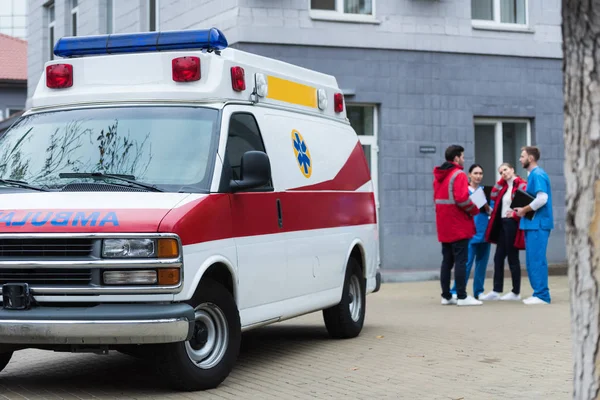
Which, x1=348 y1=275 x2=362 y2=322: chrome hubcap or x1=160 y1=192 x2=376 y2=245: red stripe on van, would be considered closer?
x1=160 y1=192 x2=376 y2=245: red stripe on van

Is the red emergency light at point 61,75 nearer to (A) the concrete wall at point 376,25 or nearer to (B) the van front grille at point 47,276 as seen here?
(B) the van front grille at point 47,276

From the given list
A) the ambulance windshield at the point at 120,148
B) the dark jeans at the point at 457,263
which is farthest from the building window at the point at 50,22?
the ambulance windshield at the point at 120,148

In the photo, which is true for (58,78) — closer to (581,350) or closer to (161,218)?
(161,218)

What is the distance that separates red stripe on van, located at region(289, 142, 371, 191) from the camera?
383 inches

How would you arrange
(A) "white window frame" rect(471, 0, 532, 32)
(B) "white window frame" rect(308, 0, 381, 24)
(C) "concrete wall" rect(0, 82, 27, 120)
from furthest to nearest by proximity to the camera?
(C) "concrete wall" rect(0, 82, 27, 120), (A) "white window frame" rect(471, 0, 532, 32), (B) "white window frame" rect(308, 0, 381, 24)

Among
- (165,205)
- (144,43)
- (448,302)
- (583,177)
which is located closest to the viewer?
(583,177)

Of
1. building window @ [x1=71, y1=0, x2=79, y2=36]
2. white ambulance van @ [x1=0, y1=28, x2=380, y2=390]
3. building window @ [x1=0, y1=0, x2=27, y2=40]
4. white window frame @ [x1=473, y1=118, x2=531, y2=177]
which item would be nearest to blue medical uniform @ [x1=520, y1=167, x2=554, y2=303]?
white ambulance van @ [x1=0, y1=28, x2=380, y2=390]

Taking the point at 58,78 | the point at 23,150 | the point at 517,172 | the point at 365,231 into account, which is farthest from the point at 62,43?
the point at 517,172

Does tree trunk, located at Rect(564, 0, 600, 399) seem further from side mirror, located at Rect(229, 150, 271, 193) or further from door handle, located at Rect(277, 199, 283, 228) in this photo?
door handle, located at Rect(277, 199, 283, 228)

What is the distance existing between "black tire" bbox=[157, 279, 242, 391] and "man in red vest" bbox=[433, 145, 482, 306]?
589 cm

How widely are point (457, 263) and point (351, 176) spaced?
3.16m

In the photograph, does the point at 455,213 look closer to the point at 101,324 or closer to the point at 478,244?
the point at 478,244

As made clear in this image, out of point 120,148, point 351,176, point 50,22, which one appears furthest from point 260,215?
point 50,22

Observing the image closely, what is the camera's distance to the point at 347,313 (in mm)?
10148
